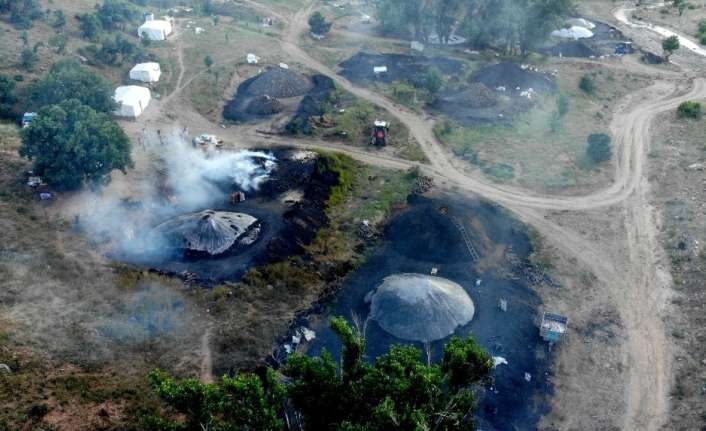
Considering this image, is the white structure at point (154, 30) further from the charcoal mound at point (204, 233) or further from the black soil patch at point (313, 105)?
the charcoal mound at point (204, 233)

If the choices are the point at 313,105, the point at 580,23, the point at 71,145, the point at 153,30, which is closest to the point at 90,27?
the point at 153,30

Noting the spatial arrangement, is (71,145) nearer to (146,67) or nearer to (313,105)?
(146,67)

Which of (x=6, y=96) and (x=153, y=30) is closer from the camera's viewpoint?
(x=6, y=96)

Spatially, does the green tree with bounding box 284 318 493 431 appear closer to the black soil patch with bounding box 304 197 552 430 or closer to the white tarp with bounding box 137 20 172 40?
the black soil patch with bounding box 304 197 552 430

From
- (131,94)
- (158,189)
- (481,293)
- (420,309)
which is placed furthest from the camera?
(131,94)

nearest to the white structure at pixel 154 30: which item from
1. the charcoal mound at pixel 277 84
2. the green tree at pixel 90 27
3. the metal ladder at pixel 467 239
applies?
the green tree at pixel 90 27

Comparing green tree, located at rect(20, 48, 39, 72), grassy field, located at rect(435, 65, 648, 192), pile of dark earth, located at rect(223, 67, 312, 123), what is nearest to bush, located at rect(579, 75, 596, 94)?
grassy field, located at rect(435, 65, 648, 192)

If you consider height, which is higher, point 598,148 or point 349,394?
point 349,394
